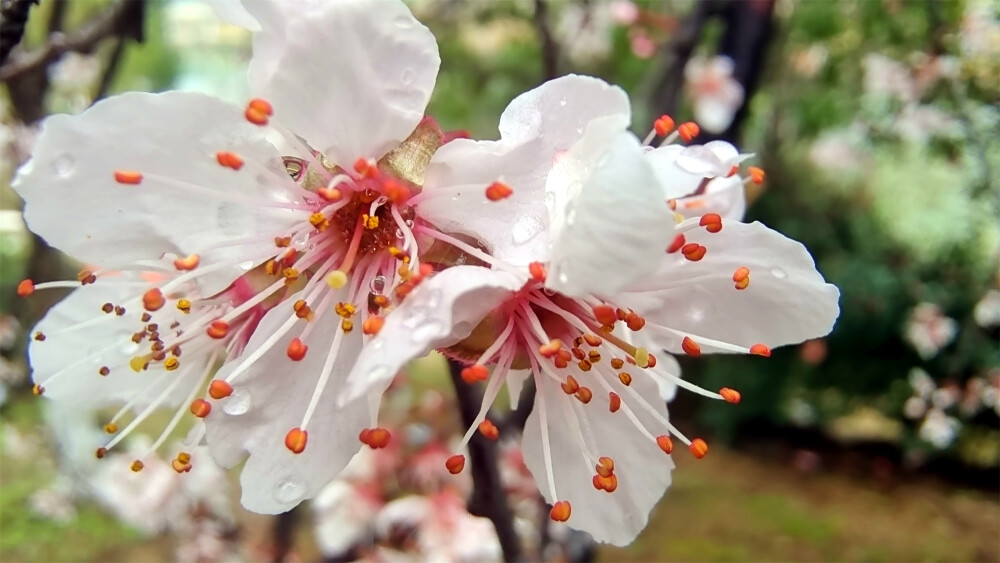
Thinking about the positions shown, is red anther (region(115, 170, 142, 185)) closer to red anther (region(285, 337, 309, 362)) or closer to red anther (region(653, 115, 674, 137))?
red anther (region(285, 337, 309, 362))

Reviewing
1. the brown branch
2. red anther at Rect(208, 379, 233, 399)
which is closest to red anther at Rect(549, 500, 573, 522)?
red anther at Rect(208, 379, 233, 399)

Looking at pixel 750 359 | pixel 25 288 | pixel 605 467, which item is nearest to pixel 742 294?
pixel 605 467

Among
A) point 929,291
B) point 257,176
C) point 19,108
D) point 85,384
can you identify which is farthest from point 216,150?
point 929,291

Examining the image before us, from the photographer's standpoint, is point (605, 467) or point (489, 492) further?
point (489, 492)

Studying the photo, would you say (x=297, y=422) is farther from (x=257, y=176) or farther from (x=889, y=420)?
(x=889, y=420)

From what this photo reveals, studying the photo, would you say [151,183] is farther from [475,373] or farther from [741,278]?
[741,278]

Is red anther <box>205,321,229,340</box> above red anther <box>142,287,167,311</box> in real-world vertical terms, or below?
below
